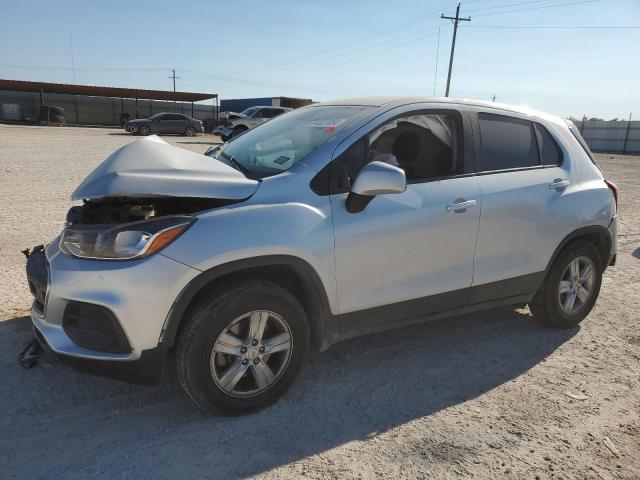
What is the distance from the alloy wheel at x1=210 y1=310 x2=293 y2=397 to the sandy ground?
0.69 feet

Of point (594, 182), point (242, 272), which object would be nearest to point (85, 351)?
point (242, 272)

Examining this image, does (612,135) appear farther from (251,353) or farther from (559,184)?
(251,353)

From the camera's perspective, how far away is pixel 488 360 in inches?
151

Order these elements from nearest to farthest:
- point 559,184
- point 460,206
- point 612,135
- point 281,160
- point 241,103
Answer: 1. point 281,160
2. point 460,206
3. point 559,184
4. point 612,135
5. point 241,103

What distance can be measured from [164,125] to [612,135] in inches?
1268

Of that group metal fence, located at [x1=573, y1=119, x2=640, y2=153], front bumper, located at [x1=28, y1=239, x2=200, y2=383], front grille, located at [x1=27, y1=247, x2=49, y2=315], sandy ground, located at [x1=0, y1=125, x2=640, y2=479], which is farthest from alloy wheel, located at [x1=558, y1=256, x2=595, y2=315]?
metal fence, located at [x1=573, y1=119, x2=640, y2=153]

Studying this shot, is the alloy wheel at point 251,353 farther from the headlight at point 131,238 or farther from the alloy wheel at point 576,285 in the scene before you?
the alloy wheel at point 576,285

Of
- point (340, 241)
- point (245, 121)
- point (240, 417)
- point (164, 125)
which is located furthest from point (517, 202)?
point (164, 125)

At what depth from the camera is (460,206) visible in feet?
11.4

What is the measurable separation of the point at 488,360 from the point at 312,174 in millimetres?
1941

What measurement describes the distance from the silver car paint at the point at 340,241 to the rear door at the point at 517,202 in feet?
0.04

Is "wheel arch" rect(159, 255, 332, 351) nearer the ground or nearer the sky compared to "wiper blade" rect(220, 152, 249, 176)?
nearer the ground

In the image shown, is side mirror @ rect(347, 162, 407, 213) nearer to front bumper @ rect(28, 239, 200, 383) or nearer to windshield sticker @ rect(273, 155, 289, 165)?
windshield sticker @ rect(273, 155, 289, 165)

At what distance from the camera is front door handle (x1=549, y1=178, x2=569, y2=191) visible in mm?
3988
